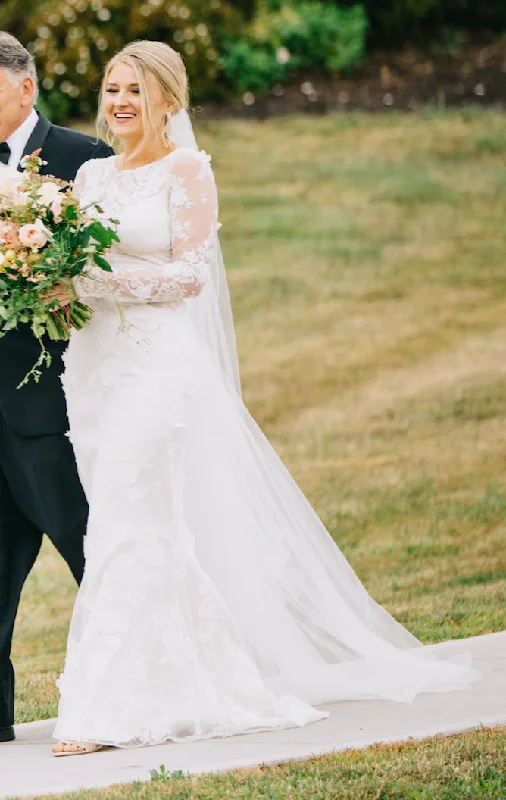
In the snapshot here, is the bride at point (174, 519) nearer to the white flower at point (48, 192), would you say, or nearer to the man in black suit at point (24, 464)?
the man in black suit at point (24, 464)

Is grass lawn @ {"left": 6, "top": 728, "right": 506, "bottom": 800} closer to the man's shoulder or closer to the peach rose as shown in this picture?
the peach rose

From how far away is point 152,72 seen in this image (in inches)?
209

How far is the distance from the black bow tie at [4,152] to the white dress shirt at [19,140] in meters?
0.01

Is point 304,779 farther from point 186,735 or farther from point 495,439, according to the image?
point 495,439

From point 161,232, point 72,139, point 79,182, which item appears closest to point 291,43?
point 72,139

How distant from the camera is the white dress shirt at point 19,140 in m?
5.61

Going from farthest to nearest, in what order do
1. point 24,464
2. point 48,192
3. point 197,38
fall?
point 197,38 → point 24,464 → point 48,192

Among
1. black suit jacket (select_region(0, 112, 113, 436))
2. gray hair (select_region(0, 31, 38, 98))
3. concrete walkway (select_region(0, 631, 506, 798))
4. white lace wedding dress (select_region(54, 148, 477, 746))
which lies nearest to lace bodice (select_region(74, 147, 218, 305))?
white lace wedding dress (select_region(54, 148, 477, 746))

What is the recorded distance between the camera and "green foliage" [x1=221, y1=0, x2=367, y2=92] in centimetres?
1719

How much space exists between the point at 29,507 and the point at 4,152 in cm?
130

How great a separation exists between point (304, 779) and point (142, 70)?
8.05 feet

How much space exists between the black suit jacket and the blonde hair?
38cm

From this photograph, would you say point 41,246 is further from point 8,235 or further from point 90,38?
point 90,38

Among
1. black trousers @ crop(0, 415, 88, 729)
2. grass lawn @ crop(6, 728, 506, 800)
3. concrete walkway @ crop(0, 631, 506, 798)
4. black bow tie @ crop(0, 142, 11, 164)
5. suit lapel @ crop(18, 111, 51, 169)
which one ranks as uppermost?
suit lapel @ crop(18, 111, 51, 169)
